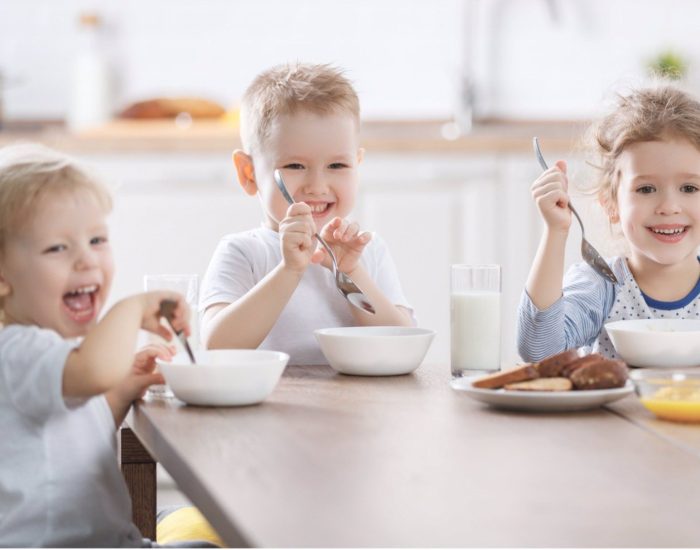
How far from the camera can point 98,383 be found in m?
1.36

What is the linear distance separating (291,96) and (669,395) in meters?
0.94

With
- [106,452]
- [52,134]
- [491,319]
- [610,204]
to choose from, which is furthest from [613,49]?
[106,452]

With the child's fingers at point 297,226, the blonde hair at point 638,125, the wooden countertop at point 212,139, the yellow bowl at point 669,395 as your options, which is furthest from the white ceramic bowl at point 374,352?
the wooden countertop at point 212,139

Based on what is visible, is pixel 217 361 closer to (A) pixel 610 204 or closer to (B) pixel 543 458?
(B) pixel 543 458

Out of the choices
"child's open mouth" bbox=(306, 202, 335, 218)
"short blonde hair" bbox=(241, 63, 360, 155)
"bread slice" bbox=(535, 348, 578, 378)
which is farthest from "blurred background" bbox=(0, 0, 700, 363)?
"bread slice" bbox=(535, 348, 578, 378)

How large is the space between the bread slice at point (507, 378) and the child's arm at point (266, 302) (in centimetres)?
42

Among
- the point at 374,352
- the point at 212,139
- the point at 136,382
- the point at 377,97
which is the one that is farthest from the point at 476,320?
the point at 377,97

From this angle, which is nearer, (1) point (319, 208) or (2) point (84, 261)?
(2) point (84, 261)

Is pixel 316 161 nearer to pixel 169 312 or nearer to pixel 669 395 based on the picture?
pixel 169 312

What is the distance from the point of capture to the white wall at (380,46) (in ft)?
14.6

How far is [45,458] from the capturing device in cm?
139

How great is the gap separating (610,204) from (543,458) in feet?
4.00

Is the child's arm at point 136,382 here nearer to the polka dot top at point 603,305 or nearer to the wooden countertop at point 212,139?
the polka dot top at point 603,305

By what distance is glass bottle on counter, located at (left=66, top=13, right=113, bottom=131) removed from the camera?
4.30 meters
